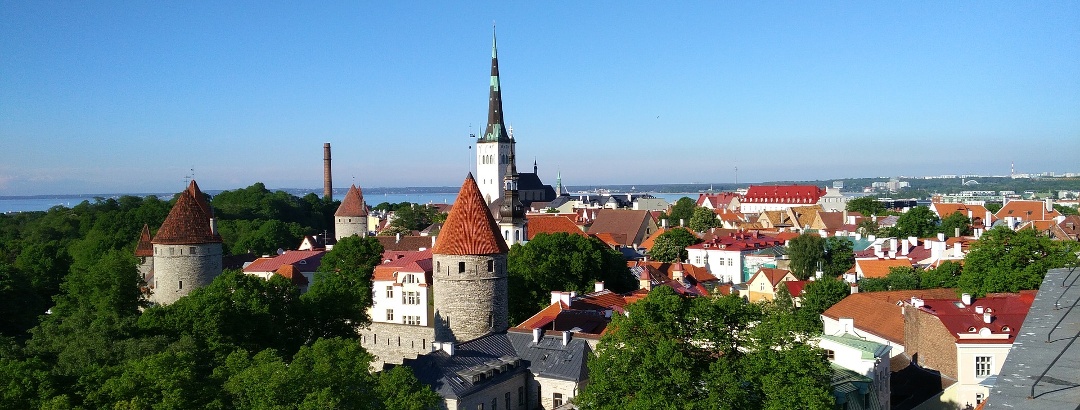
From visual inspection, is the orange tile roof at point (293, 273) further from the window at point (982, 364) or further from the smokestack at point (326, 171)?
the smokestack at point (326, 171)

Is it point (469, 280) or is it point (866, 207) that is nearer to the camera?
point (469, 280)

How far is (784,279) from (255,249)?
3853cm

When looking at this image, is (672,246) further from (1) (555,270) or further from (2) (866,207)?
(2) (866,207)

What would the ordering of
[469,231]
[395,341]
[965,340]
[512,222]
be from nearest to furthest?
[965,340]
[469,231]
[395,341]
[512,222]

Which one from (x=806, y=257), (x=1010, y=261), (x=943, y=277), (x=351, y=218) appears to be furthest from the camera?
(x=351, y=218)

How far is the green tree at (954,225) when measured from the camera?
7063 centimetres

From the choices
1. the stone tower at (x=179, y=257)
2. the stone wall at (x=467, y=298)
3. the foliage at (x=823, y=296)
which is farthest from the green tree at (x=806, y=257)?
the stone tower at (x=179, y=257)

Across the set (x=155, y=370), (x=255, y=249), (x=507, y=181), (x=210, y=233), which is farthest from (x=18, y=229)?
(x=155, y=370)

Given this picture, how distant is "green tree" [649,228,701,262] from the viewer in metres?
68.5

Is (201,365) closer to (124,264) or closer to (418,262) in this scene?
(124,264)

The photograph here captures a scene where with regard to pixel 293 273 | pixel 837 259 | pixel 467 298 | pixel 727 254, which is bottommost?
pixel 727 254

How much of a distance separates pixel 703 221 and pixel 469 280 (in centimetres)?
6679

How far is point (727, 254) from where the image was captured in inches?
2564

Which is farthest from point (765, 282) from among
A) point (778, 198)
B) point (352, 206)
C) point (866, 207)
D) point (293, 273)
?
point (778, 198)
